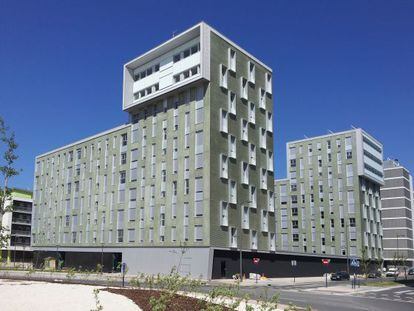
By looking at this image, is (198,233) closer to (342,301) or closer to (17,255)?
(342,301)

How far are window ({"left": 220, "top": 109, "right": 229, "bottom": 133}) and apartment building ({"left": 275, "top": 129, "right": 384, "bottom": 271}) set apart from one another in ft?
167

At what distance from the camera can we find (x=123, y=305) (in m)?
20.0

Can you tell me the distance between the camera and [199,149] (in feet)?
230

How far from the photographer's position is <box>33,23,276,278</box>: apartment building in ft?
226

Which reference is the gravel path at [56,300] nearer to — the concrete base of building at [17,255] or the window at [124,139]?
the window at [124,139]

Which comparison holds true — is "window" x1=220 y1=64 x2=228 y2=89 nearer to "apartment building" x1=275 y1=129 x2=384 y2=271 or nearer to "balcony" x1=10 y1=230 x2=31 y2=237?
"apartment building" x1=275 y1=129 x2=384 y2=271

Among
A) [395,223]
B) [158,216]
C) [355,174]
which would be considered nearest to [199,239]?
[158,216]

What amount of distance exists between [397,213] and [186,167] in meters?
96.9

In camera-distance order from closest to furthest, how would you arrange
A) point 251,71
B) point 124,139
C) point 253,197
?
point 253,197 → point 251,71 → point 124,139

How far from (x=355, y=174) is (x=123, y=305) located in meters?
99.2

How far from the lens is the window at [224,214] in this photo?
225 ft

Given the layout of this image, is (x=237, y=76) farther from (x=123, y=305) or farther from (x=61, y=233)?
(x=123, y=305)

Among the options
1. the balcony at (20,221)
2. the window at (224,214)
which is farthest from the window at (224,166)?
the balcony at (20,221)

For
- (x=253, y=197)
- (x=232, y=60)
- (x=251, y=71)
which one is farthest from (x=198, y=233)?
(x=251, y=71)
